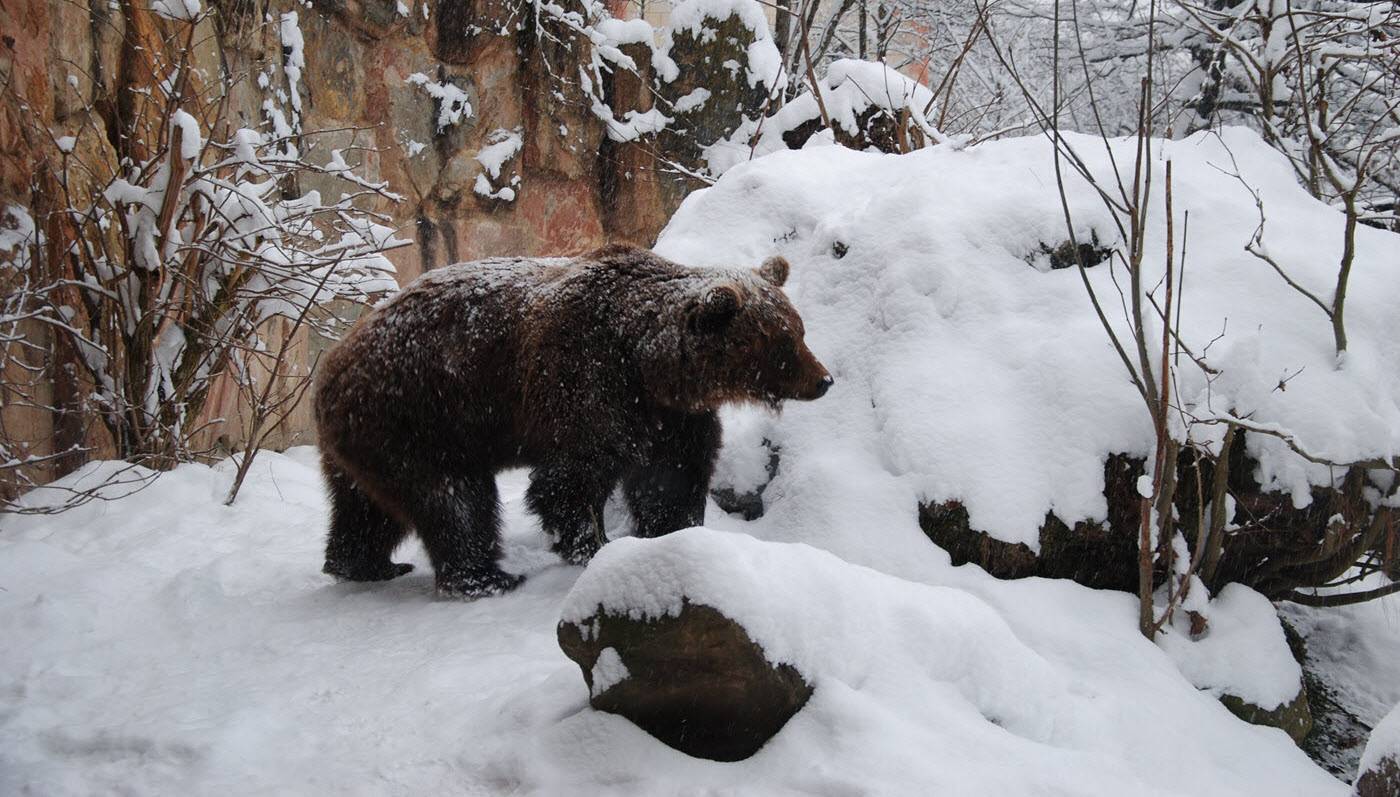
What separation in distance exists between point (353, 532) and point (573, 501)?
1.08 m

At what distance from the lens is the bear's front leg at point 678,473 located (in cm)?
379

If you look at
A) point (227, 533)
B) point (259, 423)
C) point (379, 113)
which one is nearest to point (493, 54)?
point (379, 113)

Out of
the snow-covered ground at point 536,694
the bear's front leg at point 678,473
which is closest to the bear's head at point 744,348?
the bear's front leg at point 678,473

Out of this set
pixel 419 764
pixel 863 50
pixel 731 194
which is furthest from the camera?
pixel 863 50

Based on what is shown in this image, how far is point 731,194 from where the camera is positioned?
17.9 feet

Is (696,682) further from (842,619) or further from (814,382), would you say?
(814,382)

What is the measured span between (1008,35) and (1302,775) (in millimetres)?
15088

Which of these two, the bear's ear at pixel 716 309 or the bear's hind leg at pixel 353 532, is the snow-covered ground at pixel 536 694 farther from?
the bear's ear at pixel 716 309

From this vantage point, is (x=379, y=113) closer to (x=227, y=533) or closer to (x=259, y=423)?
(x=259, y=423)

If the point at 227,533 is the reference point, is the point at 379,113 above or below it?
above

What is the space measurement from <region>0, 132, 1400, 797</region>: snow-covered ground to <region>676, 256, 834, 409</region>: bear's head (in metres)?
0.46

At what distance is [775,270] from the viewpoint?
13.6ft

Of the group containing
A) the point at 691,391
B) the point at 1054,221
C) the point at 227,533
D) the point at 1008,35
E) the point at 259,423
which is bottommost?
the point at 227,533

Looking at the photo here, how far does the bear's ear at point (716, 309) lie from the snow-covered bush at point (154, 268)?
7.05 ft
